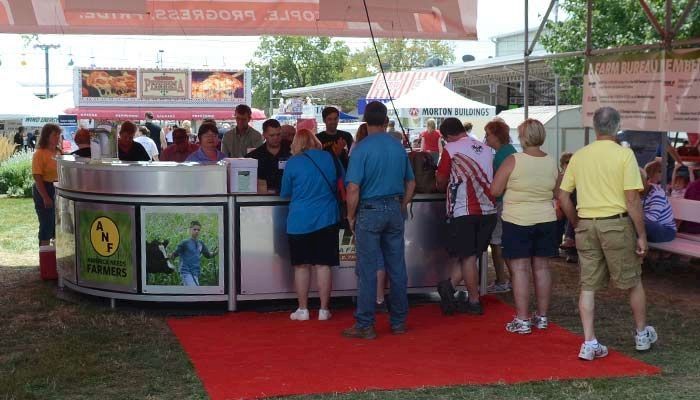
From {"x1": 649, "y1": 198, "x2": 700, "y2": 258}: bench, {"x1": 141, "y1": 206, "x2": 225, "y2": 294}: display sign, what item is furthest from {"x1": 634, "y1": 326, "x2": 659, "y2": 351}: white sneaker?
{"x1": 141, "y1": 206, "x2": 225, "y2": 294}: display sign

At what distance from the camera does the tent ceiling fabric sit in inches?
412

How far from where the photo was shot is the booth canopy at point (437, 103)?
78.2 feet

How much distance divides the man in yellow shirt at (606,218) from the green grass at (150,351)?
0.54m

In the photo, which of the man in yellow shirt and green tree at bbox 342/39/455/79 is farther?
green tree at bbox 342/39/455/79

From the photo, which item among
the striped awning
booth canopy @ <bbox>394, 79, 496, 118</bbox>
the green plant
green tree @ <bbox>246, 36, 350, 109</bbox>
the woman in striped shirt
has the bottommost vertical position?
the green plant

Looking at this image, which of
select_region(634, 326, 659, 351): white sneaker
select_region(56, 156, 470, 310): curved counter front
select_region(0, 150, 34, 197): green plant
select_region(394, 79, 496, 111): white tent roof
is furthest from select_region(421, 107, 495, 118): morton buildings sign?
select_region(634, 326, 659, 351): white sneaker

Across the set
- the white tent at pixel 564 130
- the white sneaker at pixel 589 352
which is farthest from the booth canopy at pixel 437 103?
the white sneaker at pixel 589 352

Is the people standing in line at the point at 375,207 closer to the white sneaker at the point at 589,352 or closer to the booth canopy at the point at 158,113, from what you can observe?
the white sneaker at the point at 589,352

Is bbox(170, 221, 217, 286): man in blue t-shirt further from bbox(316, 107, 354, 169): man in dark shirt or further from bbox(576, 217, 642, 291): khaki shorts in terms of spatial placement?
bbox(576, 217, 642, 291): khaki shorts

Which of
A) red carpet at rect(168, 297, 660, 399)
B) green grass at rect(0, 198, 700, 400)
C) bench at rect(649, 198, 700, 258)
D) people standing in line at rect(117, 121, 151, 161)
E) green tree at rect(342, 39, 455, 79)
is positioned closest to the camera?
green grass at rect(0, 198, 700, 400)

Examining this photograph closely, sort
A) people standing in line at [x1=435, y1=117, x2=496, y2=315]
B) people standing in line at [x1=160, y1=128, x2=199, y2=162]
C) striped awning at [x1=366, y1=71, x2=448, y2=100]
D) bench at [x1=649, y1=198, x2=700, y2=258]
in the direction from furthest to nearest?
striped awning at [x1=366, y1=71, x2=448, y2=100] → people standing in line at [x1=160, y1=128, x2=199, y2=162] → bench at [x1=649, y1=198, x2=700, y2=258] → people standing in line at [x1=435, y1=117, x2=496, y2=315]

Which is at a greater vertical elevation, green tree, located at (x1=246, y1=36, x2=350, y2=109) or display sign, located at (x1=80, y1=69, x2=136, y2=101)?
green tree, located at (x1=246, y1=36, x2=350, y2=109)

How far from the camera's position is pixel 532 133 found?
6.60 meters

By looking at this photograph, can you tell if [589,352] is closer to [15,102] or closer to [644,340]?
[644,340]
